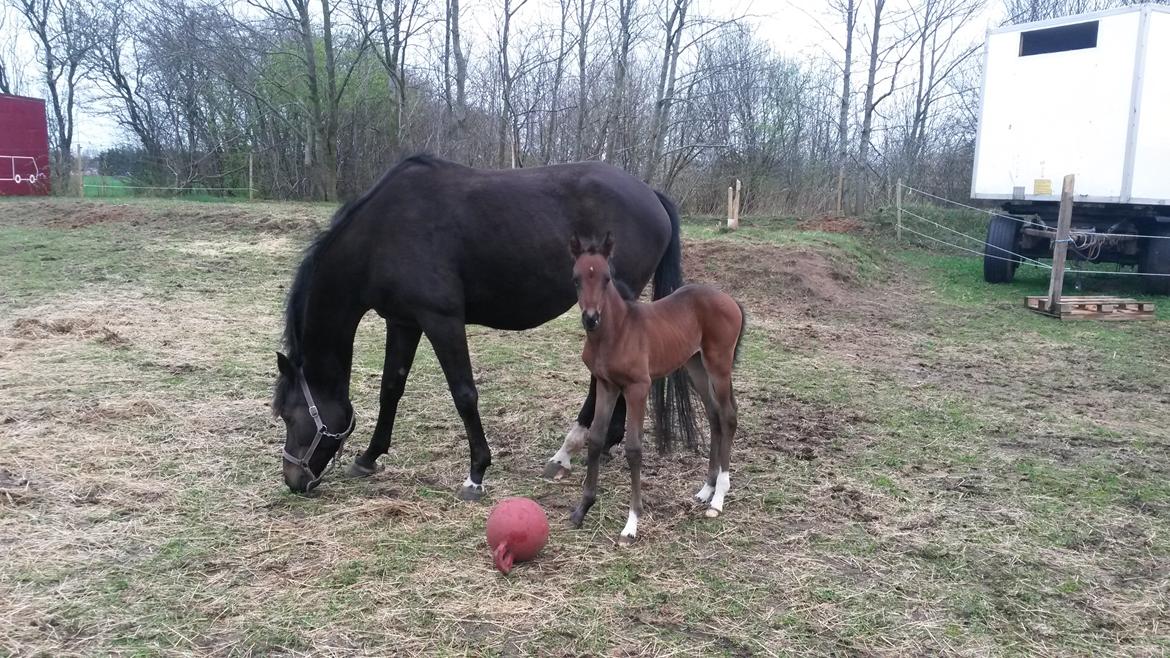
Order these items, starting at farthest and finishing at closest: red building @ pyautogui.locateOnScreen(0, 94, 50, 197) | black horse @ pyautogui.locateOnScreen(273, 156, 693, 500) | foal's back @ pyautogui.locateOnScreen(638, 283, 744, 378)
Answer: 1. red building @ pyautogui.locateOnScreen(0, 94, 50, 197)
2. black horse @ pyautogui.locateOnScreen(273, 156, 693, 500)
3. foal's back @ pyautogui.locateOnScreen(638, 283, 744, 378)

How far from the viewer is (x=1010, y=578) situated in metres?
3.11

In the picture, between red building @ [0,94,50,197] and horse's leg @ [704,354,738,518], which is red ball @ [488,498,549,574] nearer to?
horse's leg @ [704,354,738,518]

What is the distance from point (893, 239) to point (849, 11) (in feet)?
27.9

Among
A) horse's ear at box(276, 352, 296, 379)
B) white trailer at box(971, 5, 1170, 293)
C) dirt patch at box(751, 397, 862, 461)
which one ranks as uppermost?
white trailer at box(971, 5, 1170, 293)

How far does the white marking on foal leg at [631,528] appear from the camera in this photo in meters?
3.46

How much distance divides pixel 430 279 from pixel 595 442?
1.23 meters

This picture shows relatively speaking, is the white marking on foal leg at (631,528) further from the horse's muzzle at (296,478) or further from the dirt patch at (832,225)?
the dirt patch at (832,225)

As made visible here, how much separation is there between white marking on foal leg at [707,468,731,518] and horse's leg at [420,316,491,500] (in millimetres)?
1203

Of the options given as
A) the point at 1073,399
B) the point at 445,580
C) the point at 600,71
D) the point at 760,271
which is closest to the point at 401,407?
the point at 445,580

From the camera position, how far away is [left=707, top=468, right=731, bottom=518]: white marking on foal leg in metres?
3.75

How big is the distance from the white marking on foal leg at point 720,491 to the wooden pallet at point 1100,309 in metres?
8.10

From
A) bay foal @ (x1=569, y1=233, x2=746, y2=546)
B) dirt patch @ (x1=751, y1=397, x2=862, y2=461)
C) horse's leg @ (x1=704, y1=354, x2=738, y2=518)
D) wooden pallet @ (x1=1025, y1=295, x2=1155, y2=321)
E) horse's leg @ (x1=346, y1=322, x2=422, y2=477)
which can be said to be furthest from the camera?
wooden pallet @ (x1=1025, y1=295, x2=1155, y2=321)

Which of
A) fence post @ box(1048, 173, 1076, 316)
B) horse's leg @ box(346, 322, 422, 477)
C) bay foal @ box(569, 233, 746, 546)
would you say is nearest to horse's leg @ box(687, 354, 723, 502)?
bay foal @ box(569, 233, 746, 546)

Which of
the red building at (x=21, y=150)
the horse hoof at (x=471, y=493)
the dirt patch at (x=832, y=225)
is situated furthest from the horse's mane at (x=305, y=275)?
the red building at (x=21, y=150)
